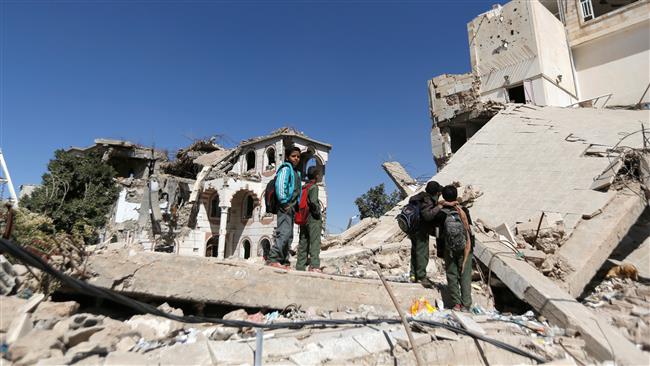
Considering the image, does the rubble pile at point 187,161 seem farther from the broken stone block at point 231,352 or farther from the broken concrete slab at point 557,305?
the broken stone block at point 231,352

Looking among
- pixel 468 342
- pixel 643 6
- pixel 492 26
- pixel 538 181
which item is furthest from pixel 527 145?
pixel 643 6

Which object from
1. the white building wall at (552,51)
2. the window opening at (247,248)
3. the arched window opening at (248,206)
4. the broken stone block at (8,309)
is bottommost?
the window opening at (247,248)

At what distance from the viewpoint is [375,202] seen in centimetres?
3572

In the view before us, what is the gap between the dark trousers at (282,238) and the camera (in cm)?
426

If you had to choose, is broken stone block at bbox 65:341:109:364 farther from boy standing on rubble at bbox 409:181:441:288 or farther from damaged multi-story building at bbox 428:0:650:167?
damaged multi-story building at bbox 428:0:650:167

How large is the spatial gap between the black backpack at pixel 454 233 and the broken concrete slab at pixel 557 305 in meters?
0.69

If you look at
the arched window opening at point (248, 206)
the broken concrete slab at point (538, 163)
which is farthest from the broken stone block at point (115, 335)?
the arched window opening at point (248, 206)

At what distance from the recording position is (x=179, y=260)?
3.28m

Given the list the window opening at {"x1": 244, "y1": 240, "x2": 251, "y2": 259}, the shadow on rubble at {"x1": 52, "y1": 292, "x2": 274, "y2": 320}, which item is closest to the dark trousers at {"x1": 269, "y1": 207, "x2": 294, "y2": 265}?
the shadow on rubble at {"x1": 52, "y1": 292, "x2": 274, "y2": 320}

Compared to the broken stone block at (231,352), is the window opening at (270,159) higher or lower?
higher

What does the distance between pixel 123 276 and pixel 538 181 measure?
8157 mm

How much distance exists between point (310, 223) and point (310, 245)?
30cm

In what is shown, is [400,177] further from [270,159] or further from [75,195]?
[75,195]

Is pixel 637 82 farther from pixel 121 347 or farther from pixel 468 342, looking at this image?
pixel 121 347
